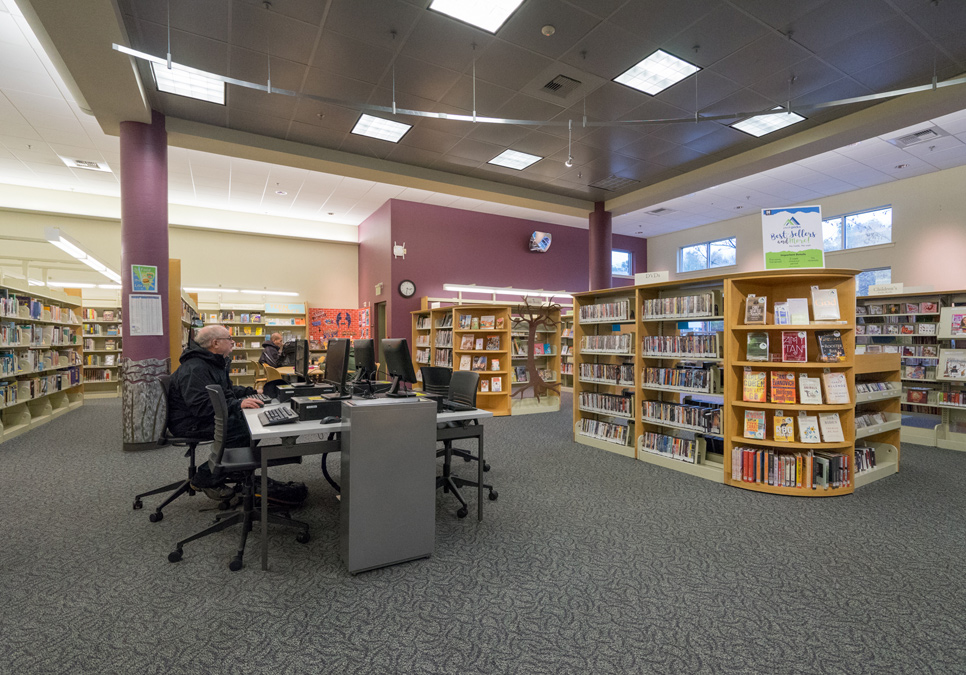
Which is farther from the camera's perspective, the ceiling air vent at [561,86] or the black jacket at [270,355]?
the black jacket at [270,355]

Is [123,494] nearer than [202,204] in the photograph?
Yes

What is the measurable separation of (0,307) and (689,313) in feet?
27.2

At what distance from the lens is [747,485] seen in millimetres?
4184

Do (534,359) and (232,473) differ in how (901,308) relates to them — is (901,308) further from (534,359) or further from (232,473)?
(232,473)

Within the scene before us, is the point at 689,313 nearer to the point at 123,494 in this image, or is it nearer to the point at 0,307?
the point at 123,494

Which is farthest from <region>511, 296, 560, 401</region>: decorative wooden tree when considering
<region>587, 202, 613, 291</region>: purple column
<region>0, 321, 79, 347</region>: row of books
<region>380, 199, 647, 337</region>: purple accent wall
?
<region>0, 321, 79, 347</region>: row of books

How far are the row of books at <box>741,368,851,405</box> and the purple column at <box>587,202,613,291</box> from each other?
18.2 feet

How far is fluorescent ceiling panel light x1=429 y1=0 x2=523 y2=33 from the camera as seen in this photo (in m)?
4.12

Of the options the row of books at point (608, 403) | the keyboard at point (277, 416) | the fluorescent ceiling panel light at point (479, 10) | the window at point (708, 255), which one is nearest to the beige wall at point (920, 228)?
the window at point (708, 255)

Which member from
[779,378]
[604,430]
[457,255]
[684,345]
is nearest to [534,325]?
[604,430]

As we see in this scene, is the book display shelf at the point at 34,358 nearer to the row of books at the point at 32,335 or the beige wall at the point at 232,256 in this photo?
the row of books at the point at 32,335

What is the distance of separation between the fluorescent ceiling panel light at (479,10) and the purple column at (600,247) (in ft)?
19.0

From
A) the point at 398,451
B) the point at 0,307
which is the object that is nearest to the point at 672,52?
the point at 398,451

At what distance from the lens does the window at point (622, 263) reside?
→ 47.0 feet
